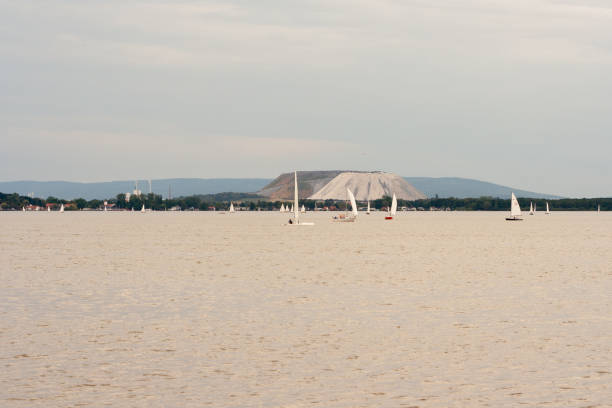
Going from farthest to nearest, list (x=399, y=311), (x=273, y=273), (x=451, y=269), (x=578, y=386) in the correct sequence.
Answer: (x=451, y=269) < (x=273, y=273) < (x=399, y=311) < (x=578, y=386)

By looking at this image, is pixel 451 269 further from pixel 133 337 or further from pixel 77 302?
pixel 133 337

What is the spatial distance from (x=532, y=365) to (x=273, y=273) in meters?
A: 29.2

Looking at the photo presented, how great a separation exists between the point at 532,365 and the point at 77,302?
19438mm

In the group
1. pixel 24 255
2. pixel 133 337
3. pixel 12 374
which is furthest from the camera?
pixel 24 255

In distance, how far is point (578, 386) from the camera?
57.9 feet

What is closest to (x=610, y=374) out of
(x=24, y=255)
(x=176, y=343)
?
(x=176, y=343)

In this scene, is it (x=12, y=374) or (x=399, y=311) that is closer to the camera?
(x=12, y=374)

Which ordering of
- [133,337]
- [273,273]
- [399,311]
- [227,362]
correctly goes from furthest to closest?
[273,273] → [399,311] → [133,337] → [227,362]

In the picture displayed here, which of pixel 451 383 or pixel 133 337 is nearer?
pixel 451 383

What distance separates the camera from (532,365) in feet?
65.4

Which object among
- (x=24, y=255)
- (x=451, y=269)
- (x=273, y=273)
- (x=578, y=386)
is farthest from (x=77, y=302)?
(x=24, y=255)

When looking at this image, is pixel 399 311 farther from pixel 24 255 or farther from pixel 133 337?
pixel 24 255

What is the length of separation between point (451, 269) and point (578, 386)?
112ft

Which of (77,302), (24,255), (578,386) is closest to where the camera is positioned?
(578,386)
